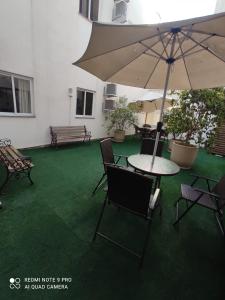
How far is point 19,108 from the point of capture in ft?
15.5

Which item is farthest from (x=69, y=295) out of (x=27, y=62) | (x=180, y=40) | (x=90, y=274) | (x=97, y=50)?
(x=27, y=62)

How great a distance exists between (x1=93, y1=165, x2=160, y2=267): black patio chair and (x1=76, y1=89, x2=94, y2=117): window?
5.26 meters

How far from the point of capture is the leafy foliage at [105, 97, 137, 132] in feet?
24.0

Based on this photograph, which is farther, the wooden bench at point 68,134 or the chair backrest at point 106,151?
the wooden bench at point 68,134

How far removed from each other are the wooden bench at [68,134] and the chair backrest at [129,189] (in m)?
4.11

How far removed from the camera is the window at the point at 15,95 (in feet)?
14.3

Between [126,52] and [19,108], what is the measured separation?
153 inches

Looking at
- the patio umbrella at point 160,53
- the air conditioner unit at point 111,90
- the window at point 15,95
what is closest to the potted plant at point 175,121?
the patio umbrella at point 160,53

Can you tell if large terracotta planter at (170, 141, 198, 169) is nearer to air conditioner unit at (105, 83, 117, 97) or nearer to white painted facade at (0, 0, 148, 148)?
air conditioner unit at (105, 83, 117, 97)

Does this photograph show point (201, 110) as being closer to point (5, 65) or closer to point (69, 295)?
point (69, 295)

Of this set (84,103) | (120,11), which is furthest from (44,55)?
(120,11)

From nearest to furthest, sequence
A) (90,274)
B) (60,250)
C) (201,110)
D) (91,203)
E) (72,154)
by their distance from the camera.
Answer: (90,274)
(60,250)
(91,203)
(201,110)
(72,154)

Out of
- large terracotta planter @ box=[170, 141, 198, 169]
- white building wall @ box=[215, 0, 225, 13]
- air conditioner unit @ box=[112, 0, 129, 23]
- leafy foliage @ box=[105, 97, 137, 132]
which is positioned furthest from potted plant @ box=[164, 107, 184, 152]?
white building wall @ box=[215, 0, 225, 13]

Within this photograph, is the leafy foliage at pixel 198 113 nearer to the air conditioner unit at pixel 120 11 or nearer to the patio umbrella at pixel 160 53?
the patio umbrella at pixel 160 53
